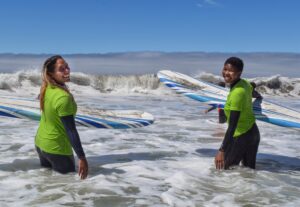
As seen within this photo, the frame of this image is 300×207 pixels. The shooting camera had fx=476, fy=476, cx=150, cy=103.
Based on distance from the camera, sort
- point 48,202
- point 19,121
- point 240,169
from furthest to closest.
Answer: point 19,121, point 240,169, point 48,202

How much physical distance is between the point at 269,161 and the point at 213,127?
3420 mm

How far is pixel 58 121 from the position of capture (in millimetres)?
4469

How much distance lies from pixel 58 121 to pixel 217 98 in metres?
3.30

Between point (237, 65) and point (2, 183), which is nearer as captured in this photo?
point (2, 183)

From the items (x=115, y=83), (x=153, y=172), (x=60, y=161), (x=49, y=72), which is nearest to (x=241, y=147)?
(x=153, y=172)

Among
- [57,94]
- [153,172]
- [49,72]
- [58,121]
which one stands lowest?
[153,172]

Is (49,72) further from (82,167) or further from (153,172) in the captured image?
(153,172)

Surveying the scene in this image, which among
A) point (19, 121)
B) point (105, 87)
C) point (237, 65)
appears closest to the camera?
point (237, 65)

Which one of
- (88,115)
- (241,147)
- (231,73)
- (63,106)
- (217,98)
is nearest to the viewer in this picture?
(63,106)

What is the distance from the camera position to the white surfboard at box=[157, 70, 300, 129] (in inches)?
245

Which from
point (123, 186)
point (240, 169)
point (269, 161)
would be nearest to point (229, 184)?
point (240, 169)

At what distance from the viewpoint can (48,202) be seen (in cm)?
397

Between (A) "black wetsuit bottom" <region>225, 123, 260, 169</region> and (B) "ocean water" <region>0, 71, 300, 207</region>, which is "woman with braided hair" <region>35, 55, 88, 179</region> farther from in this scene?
(A) "black wetsuit bottom" <region>225, 123, 260, 169</region>

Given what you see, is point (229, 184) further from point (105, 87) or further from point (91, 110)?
point (105, 87)
